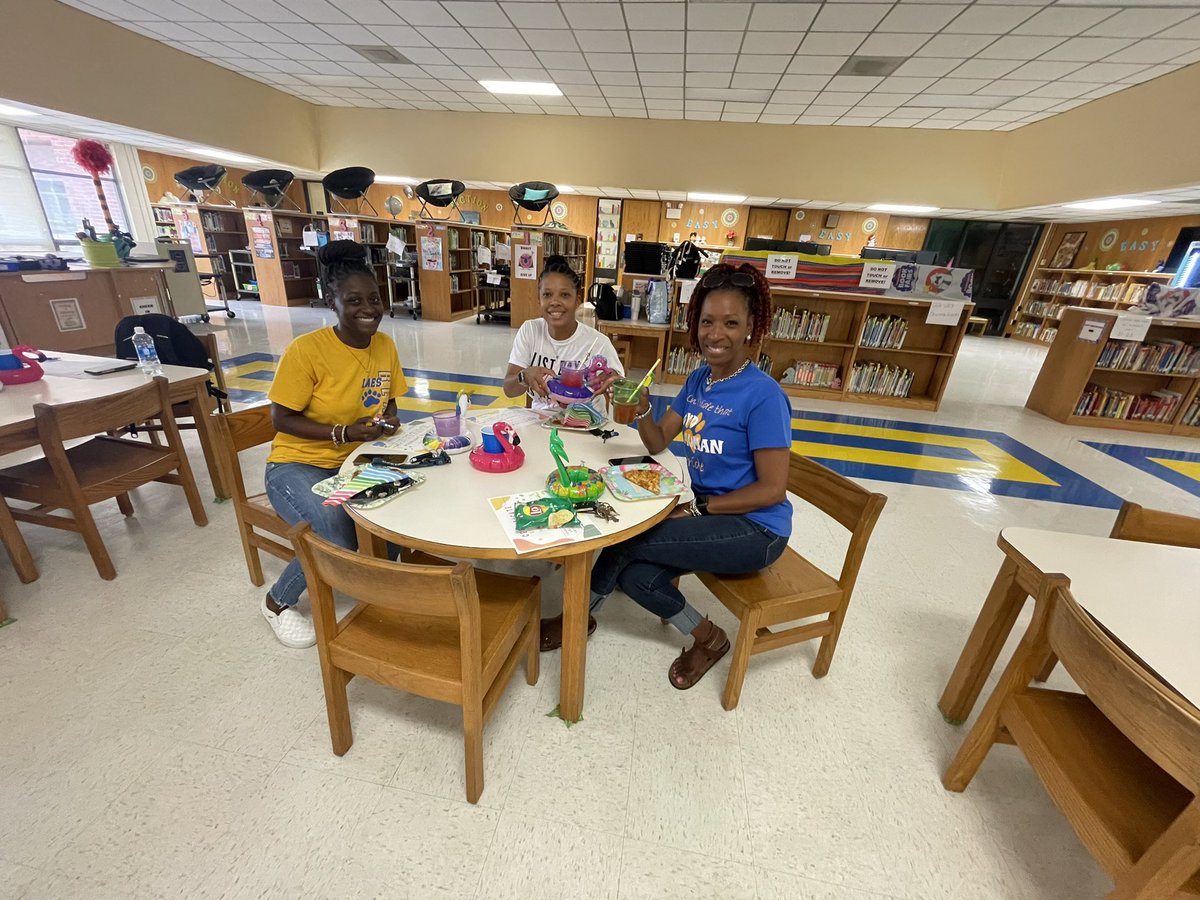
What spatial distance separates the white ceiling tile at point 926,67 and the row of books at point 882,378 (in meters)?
3.39

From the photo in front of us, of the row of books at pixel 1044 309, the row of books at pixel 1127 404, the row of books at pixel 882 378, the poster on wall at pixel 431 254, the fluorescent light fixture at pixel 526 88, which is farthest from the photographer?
the row of books at pixel 1044 309

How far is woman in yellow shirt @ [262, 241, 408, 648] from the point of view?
1.72 metres

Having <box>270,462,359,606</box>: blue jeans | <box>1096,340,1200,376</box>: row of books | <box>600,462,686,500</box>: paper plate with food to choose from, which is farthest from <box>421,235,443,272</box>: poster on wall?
<box>1096,340,1200,376</box>: row of books

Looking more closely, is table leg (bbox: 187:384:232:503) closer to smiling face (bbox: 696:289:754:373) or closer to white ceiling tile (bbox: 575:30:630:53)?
smiling face (bbox: 696:289:754:373)

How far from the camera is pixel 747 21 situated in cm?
478

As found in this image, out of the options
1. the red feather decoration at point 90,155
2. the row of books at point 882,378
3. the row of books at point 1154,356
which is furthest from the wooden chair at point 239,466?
the row of books at point 1154,356

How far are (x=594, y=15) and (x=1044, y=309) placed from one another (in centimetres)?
1149

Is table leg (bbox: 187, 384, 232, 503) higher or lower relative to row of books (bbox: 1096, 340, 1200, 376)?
lower

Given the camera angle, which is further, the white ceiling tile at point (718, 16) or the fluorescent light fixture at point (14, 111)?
the fluorescent light fixture at point (14, 111)

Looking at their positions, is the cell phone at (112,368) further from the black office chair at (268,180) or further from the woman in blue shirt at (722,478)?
the black office chair at (268,180)

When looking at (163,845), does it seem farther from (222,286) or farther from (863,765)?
(222,286)

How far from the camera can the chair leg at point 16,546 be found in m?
1.91

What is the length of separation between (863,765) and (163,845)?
196cm

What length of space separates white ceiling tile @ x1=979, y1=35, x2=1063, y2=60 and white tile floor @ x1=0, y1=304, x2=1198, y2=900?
6.11 m
